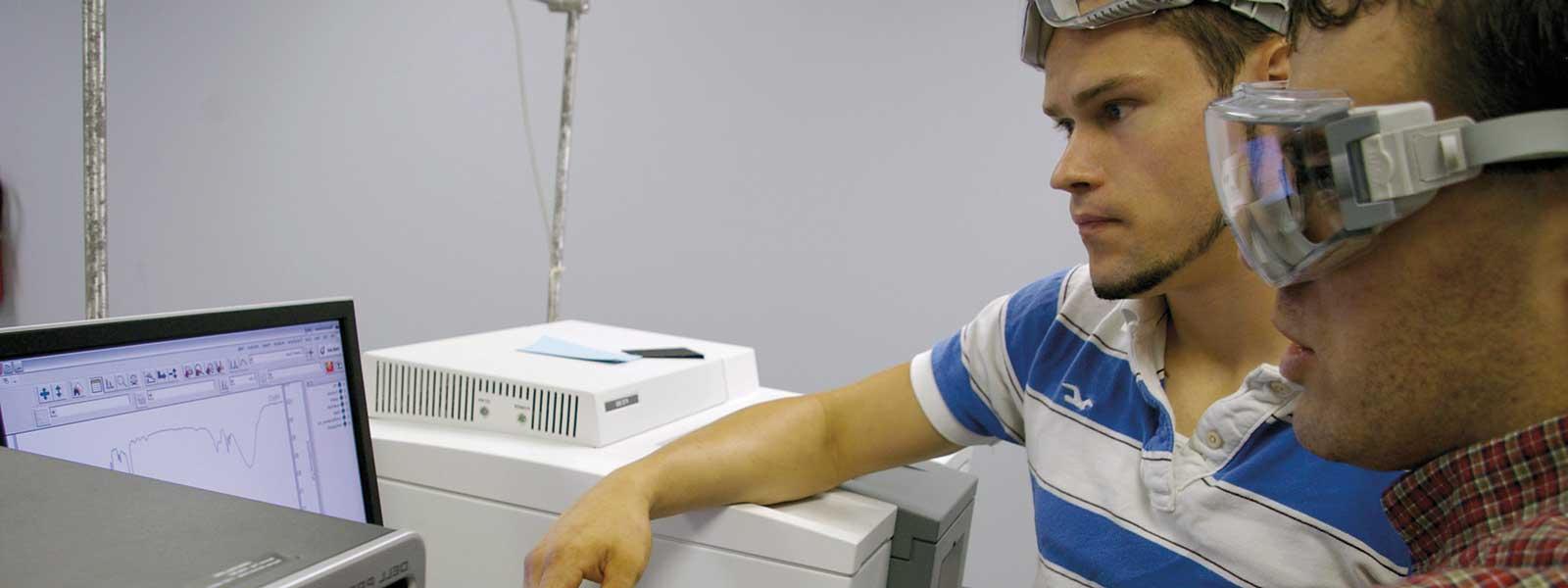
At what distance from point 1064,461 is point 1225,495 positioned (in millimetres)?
165

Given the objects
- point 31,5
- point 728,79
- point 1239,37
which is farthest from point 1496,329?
point 31,5

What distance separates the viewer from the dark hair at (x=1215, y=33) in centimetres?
80

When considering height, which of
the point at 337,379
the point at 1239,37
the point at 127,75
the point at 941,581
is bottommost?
the point at 941,581

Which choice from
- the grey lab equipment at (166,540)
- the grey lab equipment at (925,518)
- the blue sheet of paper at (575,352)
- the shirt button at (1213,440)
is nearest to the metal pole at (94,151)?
the blue sheet of paper at (575,352)

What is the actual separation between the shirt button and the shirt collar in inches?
8.0

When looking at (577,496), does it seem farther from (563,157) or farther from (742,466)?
(563,157)

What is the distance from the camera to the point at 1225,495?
745 mm

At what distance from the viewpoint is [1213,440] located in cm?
77

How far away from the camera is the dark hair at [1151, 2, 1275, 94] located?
803 mm

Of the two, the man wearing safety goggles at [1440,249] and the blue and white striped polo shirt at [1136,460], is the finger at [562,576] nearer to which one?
the blue and white striped polo shirt at [1136,460]

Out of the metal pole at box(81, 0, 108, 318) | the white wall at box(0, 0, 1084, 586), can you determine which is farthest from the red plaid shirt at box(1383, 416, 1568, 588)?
the white wall at box(0, 0, 1084, 586)

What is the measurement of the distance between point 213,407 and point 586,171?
1.64 m

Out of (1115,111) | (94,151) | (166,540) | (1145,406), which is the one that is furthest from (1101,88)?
(94,151)

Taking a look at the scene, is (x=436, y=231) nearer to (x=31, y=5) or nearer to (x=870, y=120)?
(x=870, y=120)
